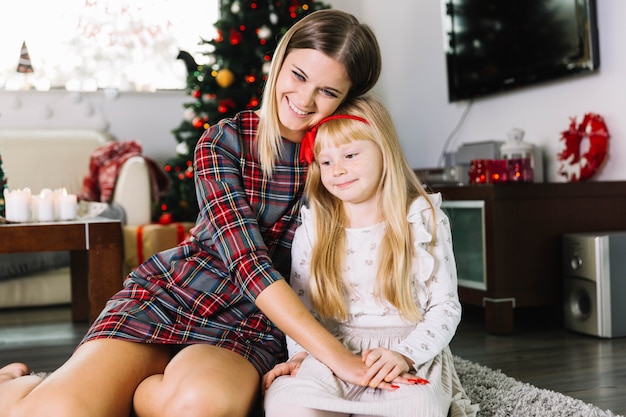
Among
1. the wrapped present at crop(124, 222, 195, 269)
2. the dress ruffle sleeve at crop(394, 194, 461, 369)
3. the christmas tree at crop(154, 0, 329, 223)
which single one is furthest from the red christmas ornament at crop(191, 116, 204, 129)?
the dress ruffle sleeve at crop(394, 194, 461, 369)

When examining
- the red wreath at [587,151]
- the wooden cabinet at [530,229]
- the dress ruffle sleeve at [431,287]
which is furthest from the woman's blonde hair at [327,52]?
the red wreath at [587,151]

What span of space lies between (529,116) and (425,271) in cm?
205

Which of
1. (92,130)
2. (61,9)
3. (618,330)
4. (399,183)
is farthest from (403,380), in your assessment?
(61,9)

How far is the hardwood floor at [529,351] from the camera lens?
178cm

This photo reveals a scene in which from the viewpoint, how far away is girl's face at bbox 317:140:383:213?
1411 mm

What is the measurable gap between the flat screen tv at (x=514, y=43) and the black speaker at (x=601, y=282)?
0.74 m

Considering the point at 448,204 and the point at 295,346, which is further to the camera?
the point at 448,204

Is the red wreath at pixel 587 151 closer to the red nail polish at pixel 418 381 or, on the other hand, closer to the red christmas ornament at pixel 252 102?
the red christmas ornament at pixel 252 102

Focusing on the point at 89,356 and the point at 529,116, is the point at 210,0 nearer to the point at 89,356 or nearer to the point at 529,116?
the point at 529,116

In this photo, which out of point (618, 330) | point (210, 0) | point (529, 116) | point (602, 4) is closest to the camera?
point (618, 330)

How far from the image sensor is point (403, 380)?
3.90 feet

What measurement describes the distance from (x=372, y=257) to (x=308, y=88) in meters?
0.35

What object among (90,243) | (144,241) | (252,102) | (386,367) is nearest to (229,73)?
(252,102)

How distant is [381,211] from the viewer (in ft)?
4.79
